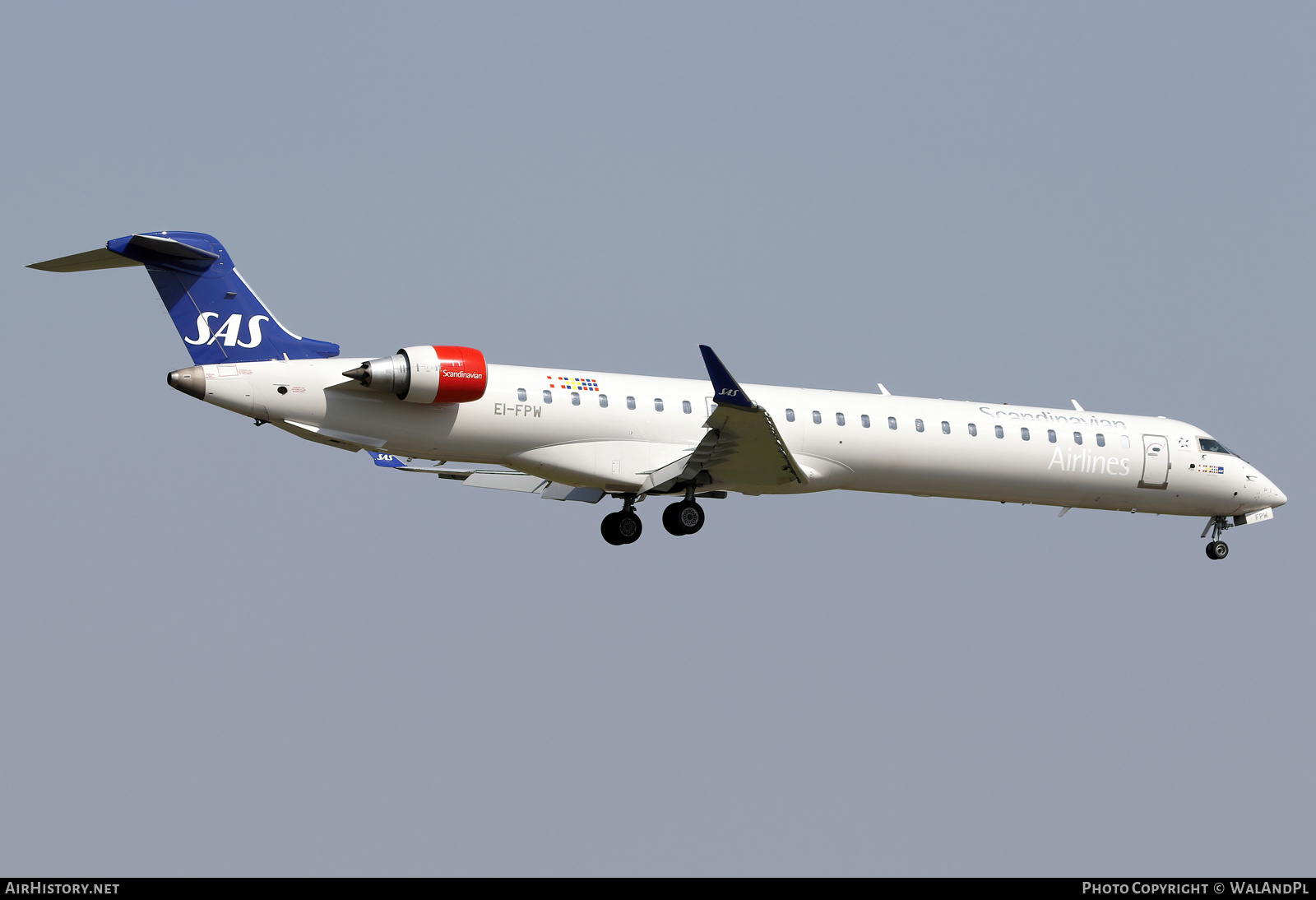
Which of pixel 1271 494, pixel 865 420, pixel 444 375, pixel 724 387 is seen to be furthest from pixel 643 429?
pixel 1271 494

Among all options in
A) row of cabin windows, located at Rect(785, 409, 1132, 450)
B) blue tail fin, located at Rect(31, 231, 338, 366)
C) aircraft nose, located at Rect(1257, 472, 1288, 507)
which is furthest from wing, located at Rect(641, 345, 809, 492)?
aircraft nose, located at Rect(1257, 472, 1288, 507)

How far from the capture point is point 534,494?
2584 centimetres

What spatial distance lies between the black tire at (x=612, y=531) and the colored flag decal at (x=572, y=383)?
8.75ft

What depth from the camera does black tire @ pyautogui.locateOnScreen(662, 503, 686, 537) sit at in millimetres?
23516

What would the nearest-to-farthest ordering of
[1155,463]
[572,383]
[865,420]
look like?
[572,383], [865,420], [1155,463]

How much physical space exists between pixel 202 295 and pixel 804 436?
959cm

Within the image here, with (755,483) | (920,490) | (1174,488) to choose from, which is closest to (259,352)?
(755,483)

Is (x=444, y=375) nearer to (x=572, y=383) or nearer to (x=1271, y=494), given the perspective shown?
(x=572, y=383)

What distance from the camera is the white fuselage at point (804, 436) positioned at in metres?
21.4

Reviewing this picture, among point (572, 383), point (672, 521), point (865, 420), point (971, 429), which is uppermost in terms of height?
point (971, 429)

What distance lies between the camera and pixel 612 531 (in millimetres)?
24250

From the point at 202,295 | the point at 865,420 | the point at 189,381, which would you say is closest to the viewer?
the point at 189,381

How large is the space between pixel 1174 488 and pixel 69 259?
19.1 m
